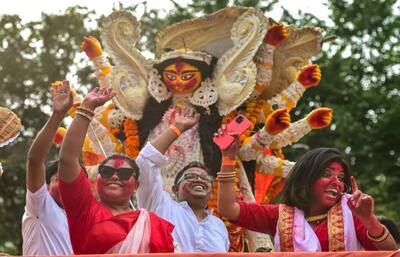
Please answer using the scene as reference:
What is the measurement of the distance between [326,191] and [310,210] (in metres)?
0.12

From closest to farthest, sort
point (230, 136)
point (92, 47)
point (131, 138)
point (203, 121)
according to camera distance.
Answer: point (230, 136) < point (203, 121) < point (131, 138) < point (92, 47)

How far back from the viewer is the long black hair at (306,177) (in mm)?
4508

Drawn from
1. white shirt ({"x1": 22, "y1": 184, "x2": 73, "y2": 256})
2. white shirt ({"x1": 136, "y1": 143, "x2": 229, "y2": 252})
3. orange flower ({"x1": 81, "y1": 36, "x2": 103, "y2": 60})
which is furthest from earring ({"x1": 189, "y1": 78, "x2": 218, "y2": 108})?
white shirt ({"x1": 22, "y1": 184, "x2": 73, "y2": 256})

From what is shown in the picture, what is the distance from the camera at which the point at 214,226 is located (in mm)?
5211

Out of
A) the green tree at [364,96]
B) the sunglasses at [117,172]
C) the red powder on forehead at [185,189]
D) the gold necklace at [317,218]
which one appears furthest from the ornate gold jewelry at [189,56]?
the green tree at [364,96]

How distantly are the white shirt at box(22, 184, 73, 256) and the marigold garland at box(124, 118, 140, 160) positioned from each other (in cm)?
360

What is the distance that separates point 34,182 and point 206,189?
1.22 meters

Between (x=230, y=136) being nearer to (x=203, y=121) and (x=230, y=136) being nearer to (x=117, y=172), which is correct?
(x=117, y=172)

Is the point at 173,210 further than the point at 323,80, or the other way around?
the point at 323,80

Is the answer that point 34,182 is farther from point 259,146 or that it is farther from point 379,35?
point 379,35

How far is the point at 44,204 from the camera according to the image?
4.34m

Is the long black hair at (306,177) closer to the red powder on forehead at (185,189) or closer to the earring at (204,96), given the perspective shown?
the red powder on forehead at (185,189)

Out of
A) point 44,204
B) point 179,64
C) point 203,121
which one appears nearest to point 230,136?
point 44,204

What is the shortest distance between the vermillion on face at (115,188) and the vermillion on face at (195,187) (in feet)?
1.90
